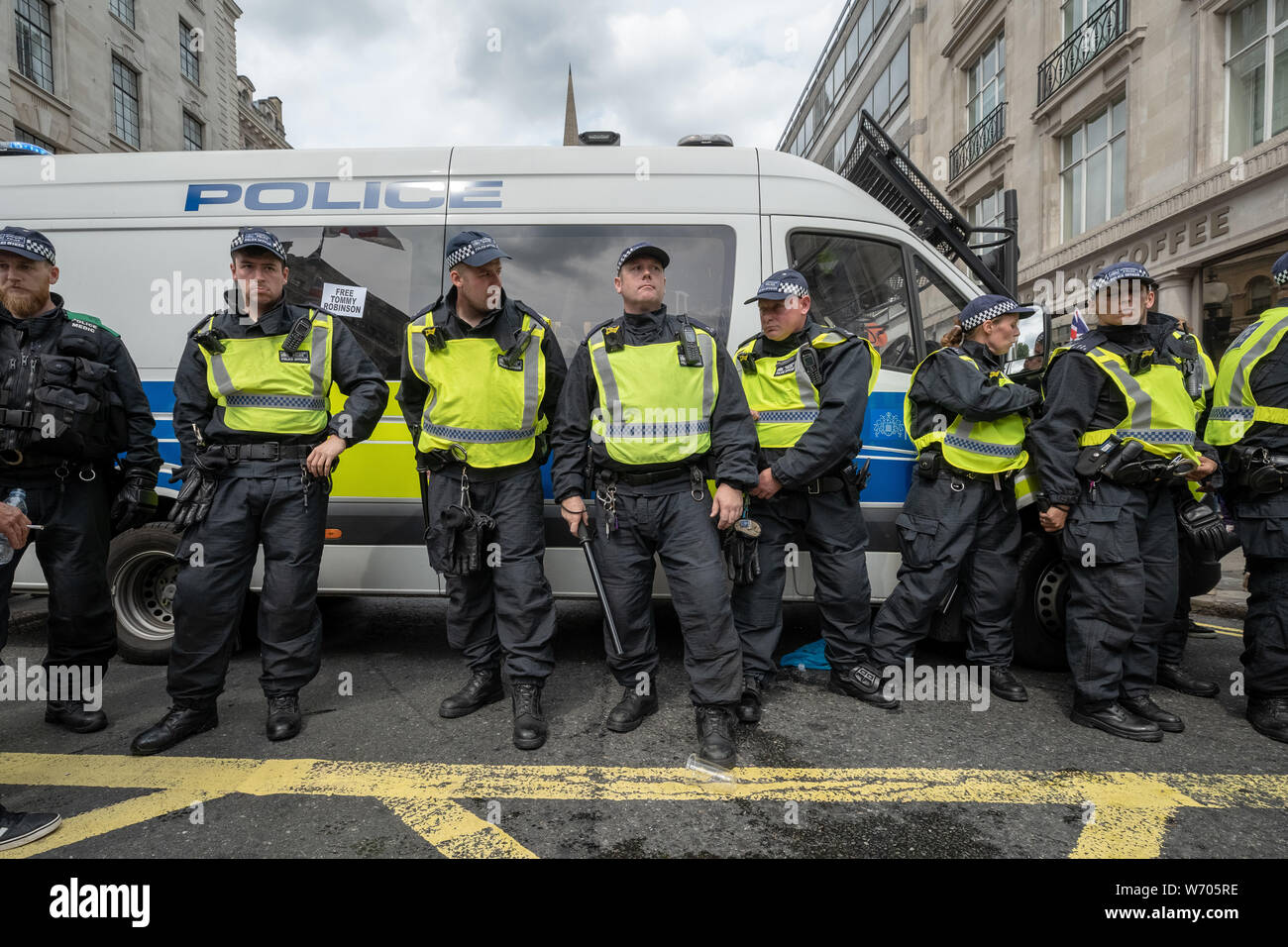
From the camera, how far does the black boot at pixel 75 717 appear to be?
9.87 feet

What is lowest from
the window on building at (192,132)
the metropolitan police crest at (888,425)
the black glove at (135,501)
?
the black glove at (135,501)

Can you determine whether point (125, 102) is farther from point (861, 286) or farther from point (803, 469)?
point (803, 469)

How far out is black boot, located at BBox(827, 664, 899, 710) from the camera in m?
3.28

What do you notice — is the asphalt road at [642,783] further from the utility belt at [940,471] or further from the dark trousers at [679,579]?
the utility belt at [940,471]

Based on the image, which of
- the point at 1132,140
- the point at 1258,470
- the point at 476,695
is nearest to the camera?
the point at 1258,470

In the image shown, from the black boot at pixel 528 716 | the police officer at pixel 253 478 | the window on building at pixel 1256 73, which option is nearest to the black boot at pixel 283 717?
the police officer at pixel 253 478

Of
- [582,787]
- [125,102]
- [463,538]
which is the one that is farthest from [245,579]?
[125,102]

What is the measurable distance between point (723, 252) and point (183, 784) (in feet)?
10.6

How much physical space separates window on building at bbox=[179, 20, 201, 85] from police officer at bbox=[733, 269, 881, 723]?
84.6ft

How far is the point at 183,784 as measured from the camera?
8.33 feet

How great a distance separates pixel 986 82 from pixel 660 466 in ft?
57.0

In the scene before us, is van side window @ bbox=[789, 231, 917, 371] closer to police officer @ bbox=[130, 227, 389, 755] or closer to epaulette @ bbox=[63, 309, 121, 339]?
police officer @ bbox=[130, 227, 389, 755]

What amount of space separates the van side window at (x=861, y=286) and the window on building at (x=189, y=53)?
25373mm

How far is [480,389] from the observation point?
296 cm
